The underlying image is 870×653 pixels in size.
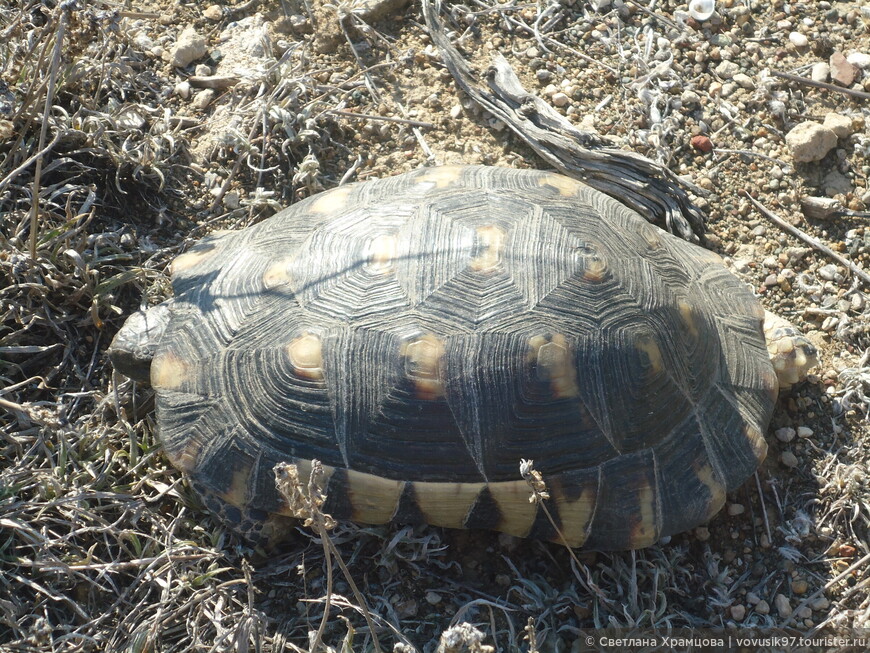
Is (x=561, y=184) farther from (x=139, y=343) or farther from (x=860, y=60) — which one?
(x=860, y=60)

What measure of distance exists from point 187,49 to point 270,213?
1.18 meters

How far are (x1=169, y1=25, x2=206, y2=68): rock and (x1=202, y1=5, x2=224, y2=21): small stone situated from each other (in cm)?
19

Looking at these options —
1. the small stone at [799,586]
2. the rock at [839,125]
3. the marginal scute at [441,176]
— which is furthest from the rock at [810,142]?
the small stone at [799,586]

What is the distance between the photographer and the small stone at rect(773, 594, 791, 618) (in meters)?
3.23

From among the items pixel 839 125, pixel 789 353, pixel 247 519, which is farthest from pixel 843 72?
pixel 247 519

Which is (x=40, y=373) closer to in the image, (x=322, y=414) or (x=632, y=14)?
(x=322, y=414)

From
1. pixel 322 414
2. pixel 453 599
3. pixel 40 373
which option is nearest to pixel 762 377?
pixel 453 599

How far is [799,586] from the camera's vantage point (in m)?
3.30

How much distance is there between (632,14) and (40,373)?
388 centimetres

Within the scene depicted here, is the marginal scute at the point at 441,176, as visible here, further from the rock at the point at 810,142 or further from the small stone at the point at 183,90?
the rock at the point at 810,142

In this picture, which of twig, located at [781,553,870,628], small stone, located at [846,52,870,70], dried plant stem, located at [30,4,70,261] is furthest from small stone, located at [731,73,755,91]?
dried plant stem, located at [30,4,70,261]

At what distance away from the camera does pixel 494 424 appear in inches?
114

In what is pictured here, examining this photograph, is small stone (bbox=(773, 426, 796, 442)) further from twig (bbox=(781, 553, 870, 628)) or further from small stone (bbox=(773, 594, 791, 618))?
small stone (bbox=(773, 594, 791, 618))

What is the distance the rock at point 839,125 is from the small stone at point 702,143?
0.60 m
